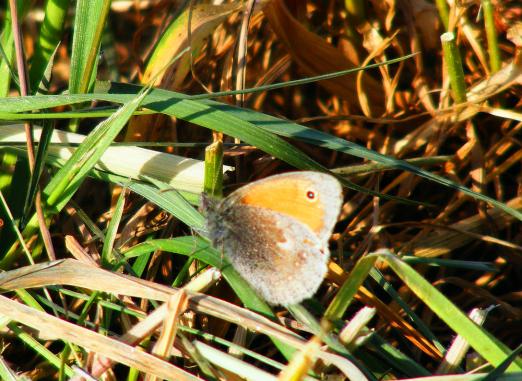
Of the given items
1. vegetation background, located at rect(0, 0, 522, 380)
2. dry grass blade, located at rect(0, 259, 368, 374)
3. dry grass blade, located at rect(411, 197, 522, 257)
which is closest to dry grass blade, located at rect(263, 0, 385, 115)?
vegetation background, located at rect(0, 0, 522, 380)

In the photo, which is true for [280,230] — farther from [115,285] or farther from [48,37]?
[48,37]

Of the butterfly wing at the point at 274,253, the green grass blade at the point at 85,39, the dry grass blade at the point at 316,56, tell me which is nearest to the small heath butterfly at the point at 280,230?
the butterfly wing at the point at 274,253

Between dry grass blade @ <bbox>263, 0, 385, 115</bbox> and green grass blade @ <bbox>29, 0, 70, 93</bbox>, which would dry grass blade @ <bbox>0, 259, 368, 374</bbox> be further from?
dry grass blade @ <bbox>263, 0, 385, 115</bbox>

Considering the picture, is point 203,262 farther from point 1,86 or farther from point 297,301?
point 1,86

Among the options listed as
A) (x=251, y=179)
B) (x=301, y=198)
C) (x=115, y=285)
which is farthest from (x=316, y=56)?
(x=115, y=285)

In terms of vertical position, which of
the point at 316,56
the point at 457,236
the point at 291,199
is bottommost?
the point at 457,236

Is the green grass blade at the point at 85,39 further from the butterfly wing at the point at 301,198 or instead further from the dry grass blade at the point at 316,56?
the dry grass blade at the point at 316,56
